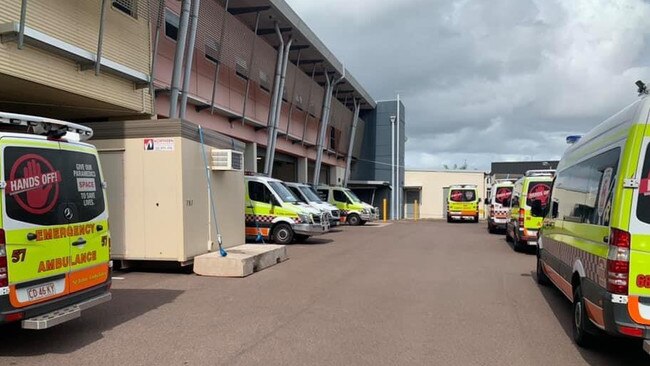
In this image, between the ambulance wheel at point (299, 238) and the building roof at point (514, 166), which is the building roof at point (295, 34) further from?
the building roof at point (514, 166)

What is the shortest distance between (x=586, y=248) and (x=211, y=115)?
16827 mm

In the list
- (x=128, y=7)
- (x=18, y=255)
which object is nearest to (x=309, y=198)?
(x=128, y=7)

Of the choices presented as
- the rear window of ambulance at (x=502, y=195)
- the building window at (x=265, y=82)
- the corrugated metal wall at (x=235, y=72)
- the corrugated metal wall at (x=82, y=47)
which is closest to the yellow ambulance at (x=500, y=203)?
the rear window of ambulance at (x=502, y=195)

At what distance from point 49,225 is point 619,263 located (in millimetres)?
5581

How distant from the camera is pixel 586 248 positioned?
18.6 feet

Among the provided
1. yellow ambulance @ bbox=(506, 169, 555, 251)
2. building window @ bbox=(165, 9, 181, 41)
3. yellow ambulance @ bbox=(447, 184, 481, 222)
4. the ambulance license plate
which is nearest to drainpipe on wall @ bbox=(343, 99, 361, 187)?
yellow ambulance @ bbox=(447, 184, 481, 222)

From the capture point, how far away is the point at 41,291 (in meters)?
5.47

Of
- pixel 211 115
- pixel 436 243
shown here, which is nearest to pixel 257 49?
pixel 211 115

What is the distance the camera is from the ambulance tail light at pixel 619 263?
4.70m

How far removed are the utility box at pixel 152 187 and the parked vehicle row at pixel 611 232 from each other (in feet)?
22.7

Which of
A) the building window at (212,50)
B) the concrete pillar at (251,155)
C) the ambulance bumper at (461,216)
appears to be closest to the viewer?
the building window at (212,50)

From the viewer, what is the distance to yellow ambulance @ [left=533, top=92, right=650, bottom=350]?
4.68m

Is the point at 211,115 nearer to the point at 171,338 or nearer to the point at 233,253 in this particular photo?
the point at 233,253

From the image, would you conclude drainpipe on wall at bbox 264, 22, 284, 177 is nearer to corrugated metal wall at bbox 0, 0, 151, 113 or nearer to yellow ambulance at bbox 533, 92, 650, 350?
corrugated metal wall at bbox 0, 0, 151, 113
